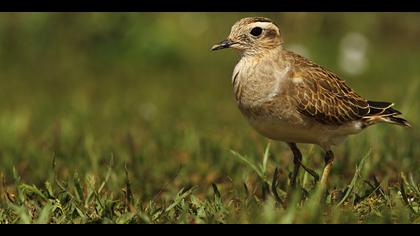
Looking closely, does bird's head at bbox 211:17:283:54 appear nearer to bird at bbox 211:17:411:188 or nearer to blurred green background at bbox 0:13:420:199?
bird at bbox 211:17:411:188

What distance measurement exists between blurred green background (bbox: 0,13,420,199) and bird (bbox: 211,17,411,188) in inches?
21.8

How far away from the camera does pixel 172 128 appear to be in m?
8.80

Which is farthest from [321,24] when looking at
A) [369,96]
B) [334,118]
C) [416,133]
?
[334,118]

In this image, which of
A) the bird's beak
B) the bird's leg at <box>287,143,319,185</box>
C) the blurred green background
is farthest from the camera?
the blurred green background

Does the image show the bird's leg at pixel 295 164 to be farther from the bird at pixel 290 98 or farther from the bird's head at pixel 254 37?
the bird's head at pixel 254 37

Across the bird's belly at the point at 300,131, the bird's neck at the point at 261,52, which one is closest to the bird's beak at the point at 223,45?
the bird's neck at the point at 261,52

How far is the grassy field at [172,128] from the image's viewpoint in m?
4.90

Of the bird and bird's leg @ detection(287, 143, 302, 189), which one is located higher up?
the bird

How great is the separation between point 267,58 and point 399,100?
4.97 m

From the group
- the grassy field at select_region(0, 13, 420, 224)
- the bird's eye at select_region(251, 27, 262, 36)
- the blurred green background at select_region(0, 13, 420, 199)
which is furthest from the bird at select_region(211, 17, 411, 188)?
the blurred green background at select_region(0, 13, 420, 199)

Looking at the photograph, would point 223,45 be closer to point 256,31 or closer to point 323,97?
point 256,31

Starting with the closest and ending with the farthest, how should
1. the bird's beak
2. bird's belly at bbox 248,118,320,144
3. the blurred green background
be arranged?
bird's belly at bbox 248,118,320,144, the bird's beak, the blurred green background

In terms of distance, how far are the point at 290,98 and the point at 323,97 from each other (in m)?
0.40

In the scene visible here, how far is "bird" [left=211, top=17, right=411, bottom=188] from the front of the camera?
5.38m
